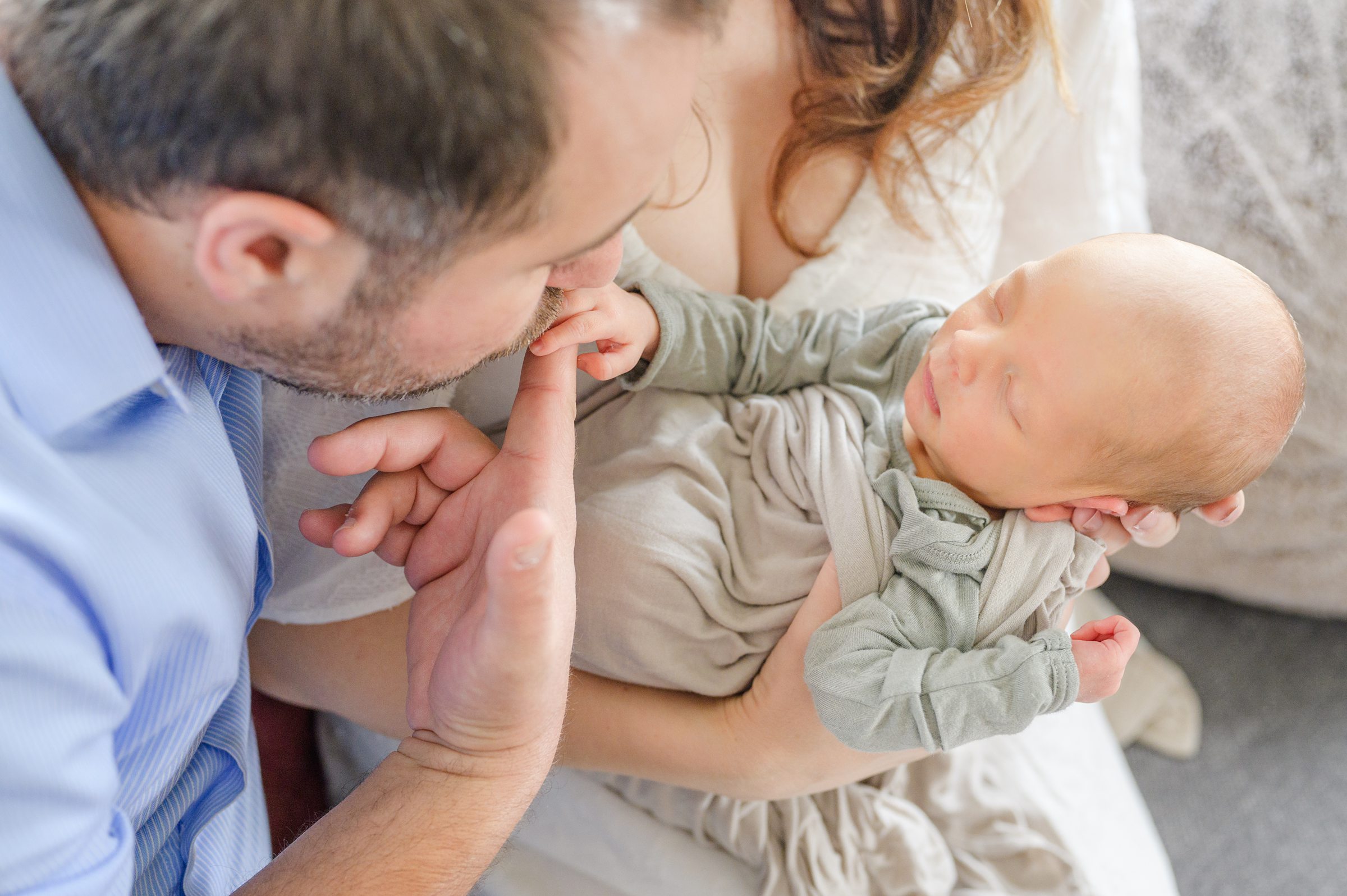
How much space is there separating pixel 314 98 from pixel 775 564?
66 centimetres

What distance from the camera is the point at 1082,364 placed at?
944mm

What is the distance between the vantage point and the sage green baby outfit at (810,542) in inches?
35.8

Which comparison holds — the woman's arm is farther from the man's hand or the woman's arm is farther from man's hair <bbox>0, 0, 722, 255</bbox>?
man's hair <bbox>0, 0, 722, 255</bbox>

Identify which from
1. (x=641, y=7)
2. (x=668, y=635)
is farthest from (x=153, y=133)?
(x=668, y=635)

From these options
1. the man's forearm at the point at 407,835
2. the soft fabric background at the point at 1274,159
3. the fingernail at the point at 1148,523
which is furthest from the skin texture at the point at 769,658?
the soft fabric background at the point at 1274,159

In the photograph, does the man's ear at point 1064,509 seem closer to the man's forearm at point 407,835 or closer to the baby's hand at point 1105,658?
the baby's hand at point 1105,658

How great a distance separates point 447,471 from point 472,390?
25 centimetres

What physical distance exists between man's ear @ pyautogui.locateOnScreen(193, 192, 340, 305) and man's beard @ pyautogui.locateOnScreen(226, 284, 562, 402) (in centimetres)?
5

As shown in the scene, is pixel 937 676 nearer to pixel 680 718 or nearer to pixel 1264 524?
pixel 680 718

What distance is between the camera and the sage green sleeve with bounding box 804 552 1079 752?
0.89 m

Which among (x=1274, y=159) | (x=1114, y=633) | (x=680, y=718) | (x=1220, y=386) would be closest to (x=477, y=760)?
(x=680, y=718)

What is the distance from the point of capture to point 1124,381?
93cm

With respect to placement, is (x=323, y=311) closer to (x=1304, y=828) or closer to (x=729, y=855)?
(x=729, y=855)

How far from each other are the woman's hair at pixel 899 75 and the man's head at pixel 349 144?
1.72 ft
